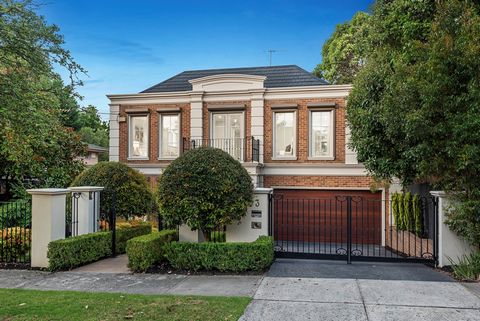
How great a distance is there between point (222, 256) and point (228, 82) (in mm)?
9400

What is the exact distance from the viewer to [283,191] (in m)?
15.0

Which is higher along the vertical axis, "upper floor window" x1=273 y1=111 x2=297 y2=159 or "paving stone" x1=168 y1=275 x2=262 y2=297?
"upper floor window" x1=273 y1=111 x2=297 y2=159

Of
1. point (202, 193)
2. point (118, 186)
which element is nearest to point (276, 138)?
point (118, 186)

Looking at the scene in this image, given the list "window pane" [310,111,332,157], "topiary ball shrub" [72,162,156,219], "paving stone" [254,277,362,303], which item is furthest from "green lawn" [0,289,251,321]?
"window pane" [310,111,332,157]

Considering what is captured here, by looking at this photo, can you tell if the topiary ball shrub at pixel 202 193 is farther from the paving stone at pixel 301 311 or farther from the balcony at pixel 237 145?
the balcony at pixel 237 145

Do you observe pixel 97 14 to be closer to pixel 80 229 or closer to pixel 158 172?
pixel 158 172

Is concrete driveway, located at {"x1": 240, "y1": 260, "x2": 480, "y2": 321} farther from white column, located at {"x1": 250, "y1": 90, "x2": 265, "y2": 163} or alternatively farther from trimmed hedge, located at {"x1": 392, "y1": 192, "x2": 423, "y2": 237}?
white column, located at {"x1": 250, "y1": 90, "x2": 265, "y2": 163}

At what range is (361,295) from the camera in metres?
5.71

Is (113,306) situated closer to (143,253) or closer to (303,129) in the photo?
(143,253)

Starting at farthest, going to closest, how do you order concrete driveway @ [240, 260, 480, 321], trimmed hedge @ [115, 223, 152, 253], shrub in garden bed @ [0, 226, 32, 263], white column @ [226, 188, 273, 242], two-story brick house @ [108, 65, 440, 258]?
two-story brick house @ [108, 65, 440, 258] < trimmed hedge @ [115, 223, 152, 253] < white column @ [226, 188, 273, 242] < shrub in garden bed @ [0, 226, 32, 263] < concrete driveway @ [240, 260, 480, 321]

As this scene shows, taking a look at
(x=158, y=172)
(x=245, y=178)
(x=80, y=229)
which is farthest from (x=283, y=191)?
(x=80, y=229)

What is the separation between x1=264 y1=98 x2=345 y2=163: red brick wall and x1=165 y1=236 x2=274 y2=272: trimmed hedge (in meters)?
7.70

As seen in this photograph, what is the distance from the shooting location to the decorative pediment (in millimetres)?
14891

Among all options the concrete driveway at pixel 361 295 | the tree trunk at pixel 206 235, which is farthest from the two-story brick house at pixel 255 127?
the concrete driveway at pixel 361 295
